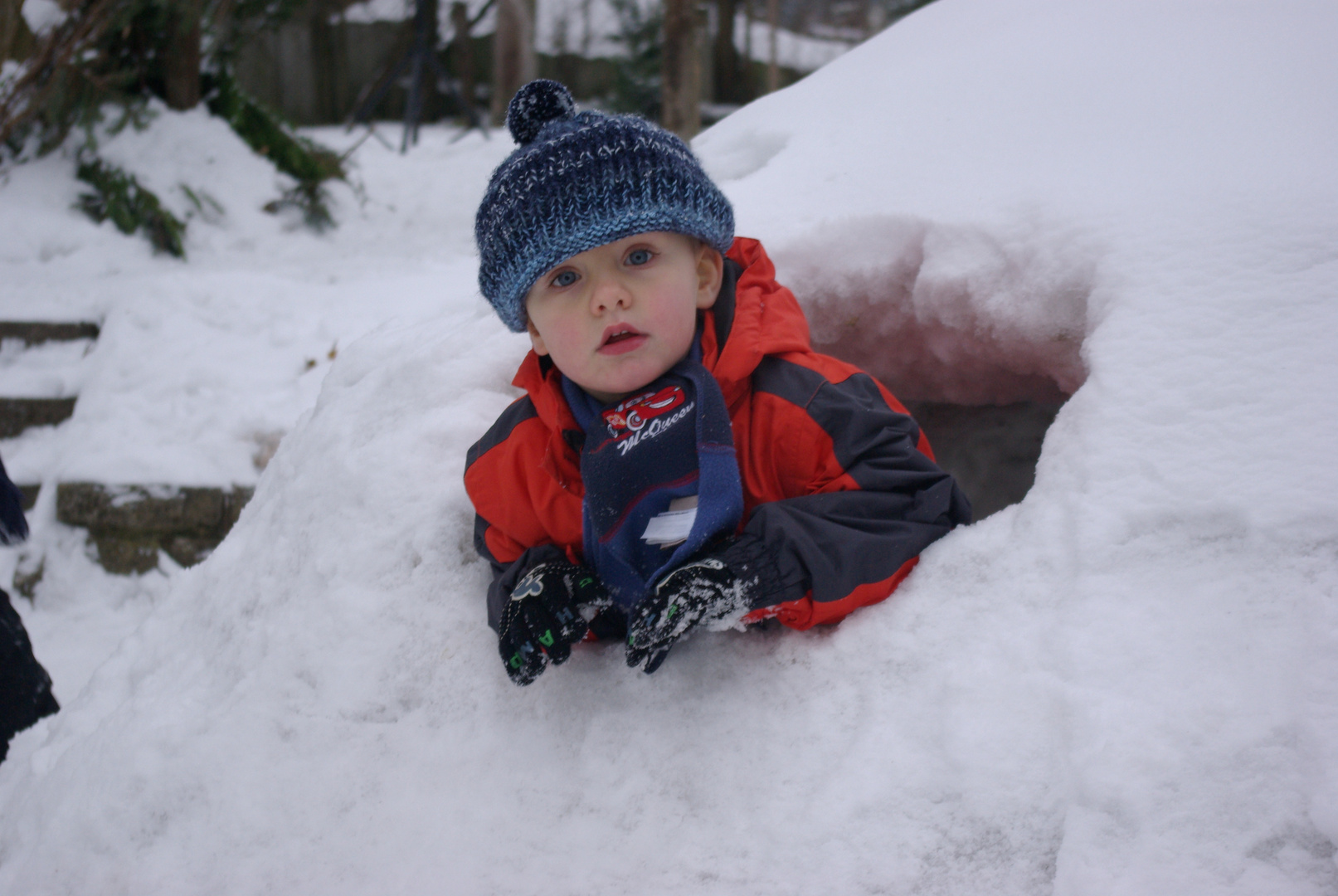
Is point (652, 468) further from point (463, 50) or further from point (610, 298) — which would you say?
point (463, 50)

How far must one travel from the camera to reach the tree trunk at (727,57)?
1159cm

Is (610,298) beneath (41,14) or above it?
above

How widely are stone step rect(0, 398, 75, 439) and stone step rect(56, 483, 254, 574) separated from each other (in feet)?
1.86

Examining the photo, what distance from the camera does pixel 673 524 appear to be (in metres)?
1.45

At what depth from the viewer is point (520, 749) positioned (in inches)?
56.2

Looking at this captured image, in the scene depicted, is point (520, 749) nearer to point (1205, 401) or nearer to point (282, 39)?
point (1205, 401)

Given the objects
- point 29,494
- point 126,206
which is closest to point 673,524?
point 29,494

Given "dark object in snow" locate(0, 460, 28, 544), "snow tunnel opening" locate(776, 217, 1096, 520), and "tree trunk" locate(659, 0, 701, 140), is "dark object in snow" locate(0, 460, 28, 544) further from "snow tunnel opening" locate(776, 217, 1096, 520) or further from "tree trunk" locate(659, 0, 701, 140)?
"tree trunk" locate(659, 0, 701, 140)

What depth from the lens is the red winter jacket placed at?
131cm

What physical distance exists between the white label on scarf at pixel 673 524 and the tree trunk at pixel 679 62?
3457 millimetres

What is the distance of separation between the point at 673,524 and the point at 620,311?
1.19 ft

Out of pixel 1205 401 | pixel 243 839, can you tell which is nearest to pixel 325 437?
pixel 243 839

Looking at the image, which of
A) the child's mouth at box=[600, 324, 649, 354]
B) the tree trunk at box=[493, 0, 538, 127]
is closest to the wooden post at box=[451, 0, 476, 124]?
the tree trunk at box=[493, 0, 538, 127]

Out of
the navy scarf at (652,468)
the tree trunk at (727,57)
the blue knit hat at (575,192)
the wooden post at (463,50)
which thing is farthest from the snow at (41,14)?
the tree trunk at (727,57)
